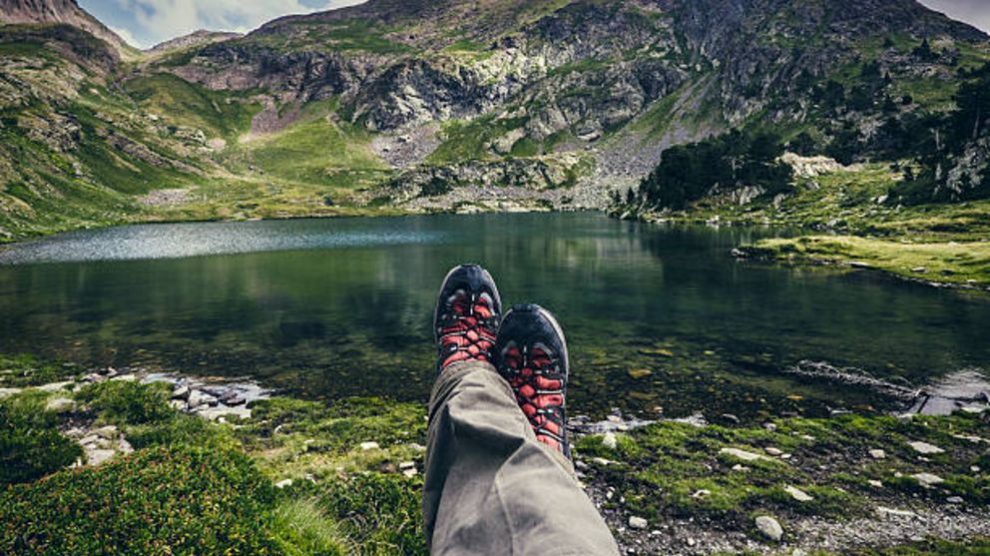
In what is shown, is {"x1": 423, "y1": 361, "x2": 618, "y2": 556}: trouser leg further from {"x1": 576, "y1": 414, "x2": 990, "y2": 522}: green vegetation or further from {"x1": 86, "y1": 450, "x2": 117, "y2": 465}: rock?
{"x1": 86, "y1": 450, "x2": 117, "y2": 465}: rock

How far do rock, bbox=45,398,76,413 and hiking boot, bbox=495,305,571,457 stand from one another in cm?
1191

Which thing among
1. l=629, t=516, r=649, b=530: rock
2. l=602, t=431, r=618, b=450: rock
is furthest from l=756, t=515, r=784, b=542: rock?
l=602, t=431, r=618, b=450: rock

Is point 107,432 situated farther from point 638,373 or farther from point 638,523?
point 638,373

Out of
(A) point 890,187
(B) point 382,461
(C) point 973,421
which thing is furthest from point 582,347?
(A) point 890,187

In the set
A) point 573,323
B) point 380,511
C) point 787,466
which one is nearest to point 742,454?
point 787,466

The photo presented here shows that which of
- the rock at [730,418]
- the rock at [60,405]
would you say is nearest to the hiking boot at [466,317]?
the rock at [730,418]

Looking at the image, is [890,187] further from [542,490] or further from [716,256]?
[542,490]

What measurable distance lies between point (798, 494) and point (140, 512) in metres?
10.0

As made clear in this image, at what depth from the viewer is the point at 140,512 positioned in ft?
15.3

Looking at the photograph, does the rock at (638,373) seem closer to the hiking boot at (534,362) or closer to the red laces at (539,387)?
the hiking boot at (534,362)

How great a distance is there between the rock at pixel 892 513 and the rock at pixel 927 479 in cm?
142

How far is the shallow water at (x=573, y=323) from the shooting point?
61.0 feet

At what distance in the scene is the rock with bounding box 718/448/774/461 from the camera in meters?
10.6

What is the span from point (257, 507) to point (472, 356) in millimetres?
3374
